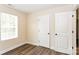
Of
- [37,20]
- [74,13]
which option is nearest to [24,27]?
[37,20]

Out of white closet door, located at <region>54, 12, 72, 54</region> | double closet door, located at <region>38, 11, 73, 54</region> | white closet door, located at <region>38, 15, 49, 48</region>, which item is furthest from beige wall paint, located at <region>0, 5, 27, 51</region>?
white closet door, located at <region>54, 12, 72, 54</region>

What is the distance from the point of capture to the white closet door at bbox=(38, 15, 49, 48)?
3.26 metres

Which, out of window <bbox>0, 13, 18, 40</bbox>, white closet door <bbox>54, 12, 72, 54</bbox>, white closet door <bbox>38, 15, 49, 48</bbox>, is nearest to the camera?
white closet door <bbox>54, 12, 72, 54</bbox>

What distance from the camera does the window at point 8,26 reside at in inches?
110

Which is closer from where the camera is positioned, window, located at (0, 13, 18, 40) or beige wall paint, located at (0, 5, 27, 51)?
beige wall paint, located at (0, 5, 27, 51)

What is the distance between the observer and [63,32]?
2703mm

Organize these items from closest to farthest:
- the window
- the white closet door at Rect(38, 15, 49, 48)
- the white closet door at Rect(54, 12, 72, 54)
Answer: the white closet door at Rect(54, 12, 72, 54) < the window < the white closet door at Rect(38, 15, 49, 48)

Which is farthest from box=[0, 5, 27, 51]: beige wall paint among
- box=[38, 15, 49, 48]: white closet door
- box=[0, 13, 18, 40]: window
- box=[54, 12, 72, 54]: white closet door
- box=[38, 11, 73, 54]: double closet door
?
box=[54, 12, 72, 54]: white closet door

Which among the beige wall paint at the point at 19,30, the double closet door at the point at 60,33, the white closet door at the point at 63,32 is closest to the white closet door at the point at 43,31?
the double closet door at the point at 60,33

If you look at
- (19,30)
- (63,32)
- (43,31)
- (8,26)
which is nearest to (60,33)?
(63,32)

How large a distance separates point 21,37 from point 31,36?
0.53m

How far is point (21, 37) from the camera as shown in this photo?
12.2 ft

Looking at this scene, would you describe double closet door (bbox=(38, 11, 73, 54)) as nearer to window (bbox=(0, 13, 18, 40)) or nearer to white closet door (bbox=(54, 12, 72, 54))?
white closet door (bbox=(54, 12, 72, 54))

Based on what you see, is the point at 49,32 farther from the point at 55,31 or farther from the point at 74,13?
the point at 74,13
